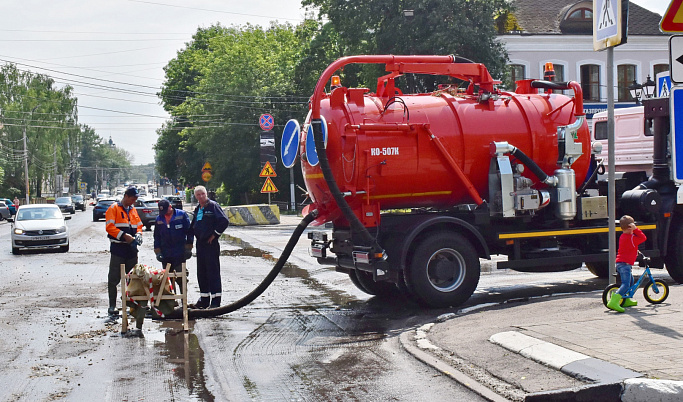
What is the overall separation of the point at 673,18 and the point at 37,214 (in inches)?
858

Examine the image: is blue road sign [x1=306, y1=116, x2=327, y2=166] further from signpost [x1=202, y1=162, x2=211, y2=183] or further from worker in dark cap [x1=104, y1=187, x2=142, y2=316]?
signpost [x1=202, y1=162, x2=211, y2=183]

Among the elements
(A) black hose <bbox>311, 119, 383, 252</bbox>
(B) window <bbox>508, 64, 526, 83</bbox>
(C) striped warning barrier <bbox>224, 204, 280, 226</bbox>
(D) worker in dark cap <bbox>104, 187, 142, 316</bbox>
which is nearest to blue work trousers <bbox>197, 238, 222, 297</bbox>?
(D) worker in dark cap <bbox>104, 187, 142, 316</bbox>

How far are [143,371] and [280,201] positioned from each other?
4470cm

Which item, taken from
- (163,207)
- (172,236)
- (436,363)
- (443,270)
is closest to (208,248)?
(172,236)

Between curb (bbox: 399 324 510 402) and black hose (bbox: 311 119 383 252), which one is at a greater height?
black hose (bbox: 311 119 383 252)

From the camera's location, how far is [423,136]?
416 inches

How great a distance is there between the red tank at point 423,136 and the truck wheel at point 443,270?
78 centimetres

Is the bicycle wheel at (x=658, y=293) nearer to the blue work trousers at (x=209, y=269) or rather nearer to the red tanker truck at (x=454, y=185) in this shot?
the red tanker truck at (x=454, y=185)

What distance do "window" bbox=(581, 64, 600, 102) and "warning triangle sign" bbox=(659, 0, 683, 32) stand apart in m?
37.3

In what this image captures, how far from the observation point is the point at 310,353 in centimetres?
787

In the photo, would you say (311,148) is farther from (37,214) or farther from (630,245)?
(37,214)

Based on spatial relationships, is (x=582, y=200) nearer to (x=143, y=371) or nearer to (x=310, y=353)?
(x=310, y=353)

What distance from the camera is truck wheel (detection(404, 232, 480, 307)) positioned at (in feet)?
33.6

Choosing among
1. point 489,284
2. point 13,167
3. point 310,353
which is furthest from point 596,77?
point 13,167
